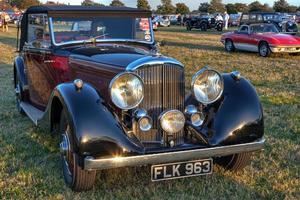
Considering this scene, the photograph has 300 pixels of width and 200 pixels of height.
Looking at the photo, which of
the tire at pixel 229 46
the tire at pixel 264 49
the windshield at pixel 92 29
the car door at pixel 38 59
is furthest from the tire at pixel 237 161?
the tire at pixel 229 46

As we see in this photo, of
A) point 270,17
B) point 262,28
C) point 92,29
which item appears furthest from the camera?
point 270,17

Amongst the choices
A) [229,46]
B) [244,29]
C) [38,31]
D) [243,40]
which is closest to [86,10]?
[38,31]

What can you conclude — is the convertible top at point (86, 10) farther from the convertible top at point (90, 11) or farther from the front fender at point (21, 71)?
the front fender at point (21, 71)

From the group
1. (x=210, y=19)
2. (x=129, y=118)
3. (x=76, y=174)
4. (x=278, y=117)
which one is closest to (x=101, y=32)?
(x=129, y=118)

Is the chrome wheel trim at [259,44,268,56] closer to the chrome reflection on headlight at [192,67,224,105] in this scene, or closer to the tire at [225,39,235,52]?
the tire at [225,39,235,52]

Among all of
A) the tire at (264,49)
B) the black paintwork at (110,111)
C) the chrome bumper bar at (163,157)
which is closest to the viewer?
the chrome bumper bar at (163,157)

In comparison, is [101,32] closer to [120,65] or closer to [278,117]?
[120,65]

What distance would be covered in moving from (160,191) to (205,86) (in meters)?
1.13

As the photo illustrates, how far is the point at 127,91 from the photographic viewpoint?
396 cm

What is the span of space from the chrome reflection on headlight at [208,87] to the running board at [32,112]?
2239 millimetres

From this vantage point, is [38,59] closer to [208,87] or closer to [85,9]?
[85,9]

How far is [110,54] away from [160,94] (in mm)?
955

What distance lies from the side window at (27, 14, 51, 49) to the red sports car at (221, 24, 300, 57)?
1099 centimetres

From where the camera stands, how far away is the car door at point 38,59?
18.9ft
